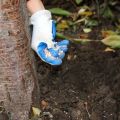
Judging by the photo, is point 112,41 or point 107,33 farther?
point 107,33

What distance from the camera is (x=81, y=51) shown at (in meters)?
2.38

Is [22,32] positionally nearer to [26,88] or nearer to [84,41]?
[26,88]

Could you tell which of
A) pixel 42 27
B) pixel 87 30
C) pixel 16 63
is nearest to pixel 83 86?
pixel 42 27

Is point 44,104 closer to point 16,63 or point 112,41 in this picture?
point 16,63

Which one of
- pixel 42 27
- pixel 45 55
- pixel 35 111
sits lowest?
pixel 35 111

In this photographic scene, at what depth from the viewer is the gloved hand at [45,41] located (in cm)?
201

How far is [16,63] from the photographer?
178cm

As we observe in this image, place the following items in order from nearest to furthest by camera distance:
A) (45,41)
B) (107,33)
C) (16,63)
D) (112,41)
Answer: (16,63) < (45,41) < (112,41) < (107,33)

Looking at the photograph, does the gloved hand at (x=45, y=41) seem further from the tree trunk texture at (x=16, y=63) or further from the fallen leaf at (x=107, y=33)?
the fallen leaf at (x=107, y=33)

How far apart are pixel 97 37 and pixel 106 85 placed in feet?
1.61

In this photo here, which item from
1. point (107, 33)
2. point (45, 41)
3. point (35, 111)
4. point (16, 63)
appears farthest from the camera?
point (107, 33)

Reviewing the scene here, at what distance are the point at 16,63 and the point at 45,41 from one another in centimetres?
32

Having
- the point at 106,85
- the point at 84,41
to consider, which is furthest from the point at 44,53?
the point at 84,41

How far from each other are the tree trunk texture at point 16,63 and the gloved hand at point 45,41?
0.15 meters
